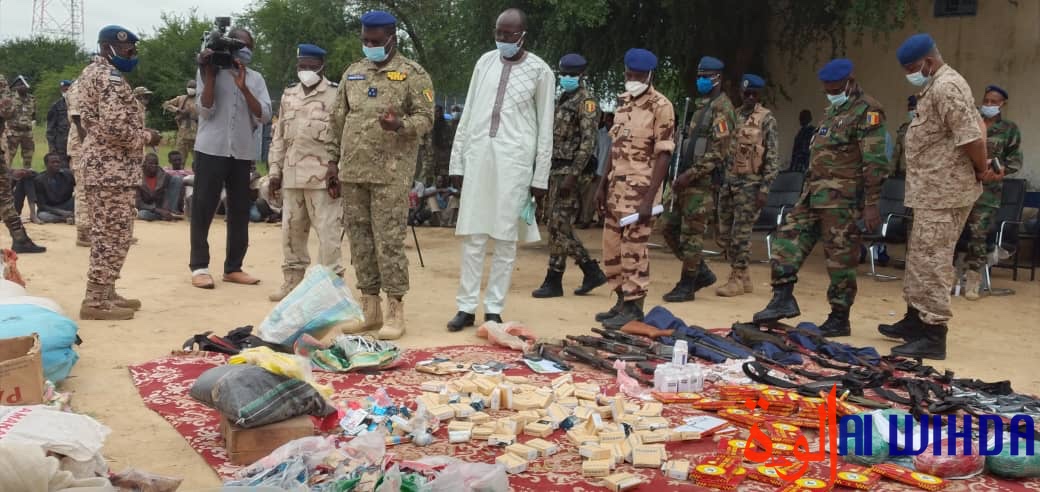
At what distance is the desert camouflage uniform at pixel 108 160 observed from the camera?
6.21 m

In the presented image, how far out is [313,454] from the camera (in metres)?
3.64

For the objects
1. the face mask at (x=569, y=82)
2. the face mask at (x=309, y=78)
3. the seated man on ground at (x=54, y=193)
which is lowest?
the seated man on ground at (x=54, y=193)

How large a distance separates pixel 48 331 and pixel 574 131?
4.87 metres

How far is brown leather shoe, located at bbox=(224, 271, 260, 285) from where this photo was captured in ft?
27.2

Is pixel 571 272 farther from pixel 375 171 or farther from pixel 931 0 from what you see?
pixel 931 0

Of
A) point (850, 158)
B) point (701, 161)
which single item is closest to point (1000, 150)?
point (850, 158)

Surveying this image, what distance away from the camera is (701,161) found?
26.1 feet

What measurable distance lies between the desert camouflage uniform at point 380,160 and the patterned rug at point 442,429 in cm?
82

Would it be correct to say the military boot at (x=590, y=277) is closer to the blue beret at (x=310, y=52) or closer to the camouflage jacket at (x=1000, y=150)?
the blue beret at (x=310, y=52)

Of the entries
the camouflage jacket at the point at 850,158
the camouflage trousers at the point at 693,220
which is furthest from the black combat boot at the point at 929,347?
the camouflage trousers at the point at 693,220

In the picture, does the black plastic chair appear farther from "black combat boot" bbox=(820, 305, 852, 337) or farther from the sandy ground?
"black combat boot" bbox=(820, 305, 852, 337)

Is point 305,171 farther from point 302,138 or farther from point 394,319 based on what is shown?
point 394,319

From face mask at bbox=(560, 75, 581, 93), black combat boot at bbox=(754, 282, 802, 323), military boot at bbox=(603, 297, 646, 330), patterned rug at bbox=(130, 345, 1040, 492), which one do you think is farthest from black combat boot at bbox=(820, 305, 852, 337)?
face mask at bbox=(560, 75, 581, 93)

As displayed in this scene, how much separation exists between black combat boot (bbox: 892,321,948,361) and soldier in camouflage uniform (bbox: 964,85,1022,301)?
10.1ft
